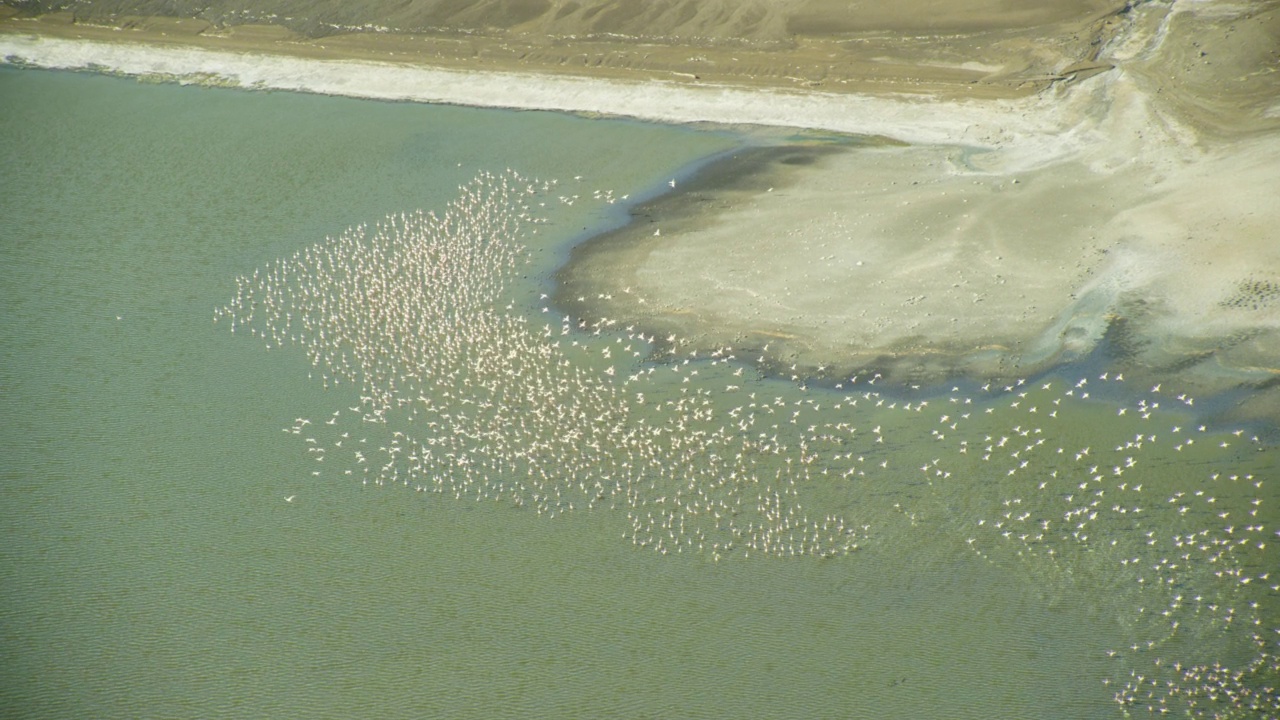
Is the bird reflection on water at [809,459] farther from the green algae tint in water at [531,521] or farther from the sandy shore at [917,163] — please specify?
the sandy shore at [917,163]

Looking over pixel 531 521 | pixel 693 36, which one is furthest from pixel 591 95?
pixel 531 521

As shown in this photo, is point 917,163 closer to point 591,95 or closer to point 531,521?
point 591,95

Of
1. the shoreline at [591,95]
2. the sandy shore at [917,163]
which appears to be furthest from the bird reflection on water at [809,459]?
the shoreline at [591,95]

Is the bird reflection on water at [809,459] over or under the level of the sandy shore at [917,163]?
under

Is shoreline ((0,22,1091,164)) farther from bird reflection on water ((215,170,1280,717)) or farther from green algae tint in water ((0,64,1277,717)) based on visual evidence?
bird reflection on water ((215,170,1280,717))

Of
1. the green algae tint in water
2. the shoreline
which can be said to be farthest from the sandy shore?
the green algae tint in water

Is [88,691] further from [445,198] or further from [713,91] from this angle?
[713,91]

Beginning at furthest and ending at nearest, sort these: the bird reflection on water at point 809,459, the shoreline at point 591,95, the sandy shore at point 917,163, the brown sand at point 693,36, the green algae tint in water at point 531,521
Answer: the brown sand at point 693,36
the shoreline at point 591,95
the sandy shore at point 917,163
the bird reflection on water at point 809,459
the green algae tint in water at point 531,521
